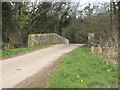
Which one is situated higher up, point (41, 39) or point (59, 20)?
point (59, 20)

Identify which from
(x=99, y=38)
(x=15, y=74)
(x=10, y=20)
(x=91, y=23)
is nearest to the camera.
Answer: (x=15, y=74)

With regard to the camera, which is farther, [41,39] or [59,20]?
[59,20]

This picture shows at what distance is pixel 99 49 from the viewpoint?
14398 mm

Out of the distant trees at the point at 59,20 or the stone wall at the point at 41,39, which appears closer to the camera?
the distant trees at the point at 59,20

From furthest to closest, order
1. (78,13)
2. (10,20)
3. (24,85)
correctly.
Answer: (78,13) < (10,20) < (24,85)

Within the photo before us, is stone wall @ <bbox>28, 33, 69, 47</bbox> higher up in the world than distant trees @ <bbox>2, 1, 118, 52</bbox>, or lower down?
lower down

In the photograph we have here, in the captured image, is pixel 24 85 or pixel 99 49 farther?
pixel 99 49

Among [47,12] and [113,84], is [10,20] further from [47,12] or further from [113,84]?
[47,12]

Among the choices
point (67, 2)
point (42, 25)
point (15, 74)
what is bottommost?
point (15, 74)

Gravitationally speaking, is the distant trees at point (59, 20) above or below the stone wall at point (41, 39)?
above

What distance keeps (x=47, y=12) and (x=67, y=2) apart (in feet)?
9.56

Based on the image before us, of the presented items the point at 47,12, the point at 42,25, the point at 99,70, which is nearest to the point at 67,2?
the point at 47,12

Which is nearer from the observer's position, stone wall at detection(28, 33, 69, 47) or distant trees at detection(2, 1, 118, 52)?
distant trees at detection(2, 1, 118, 52)

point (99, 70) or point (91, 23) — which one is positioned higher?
point (91, 23)
